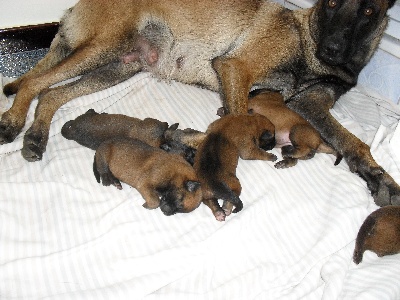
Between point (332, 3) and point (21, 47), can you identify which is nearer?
point (332, 3)

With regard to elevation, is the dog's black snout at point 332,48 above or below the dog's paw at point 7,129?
above

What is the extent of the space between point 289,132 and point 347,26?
0.56 m

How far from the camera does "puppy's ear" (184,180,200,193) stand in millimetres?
1653

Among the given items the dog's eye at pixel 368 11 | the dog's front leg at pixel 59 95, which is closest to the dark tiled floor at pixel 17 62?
the dog's front leg at pixel 59 95

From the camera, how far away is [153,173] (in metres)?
1.71

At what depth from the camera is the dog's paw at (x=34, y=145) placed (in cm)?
202

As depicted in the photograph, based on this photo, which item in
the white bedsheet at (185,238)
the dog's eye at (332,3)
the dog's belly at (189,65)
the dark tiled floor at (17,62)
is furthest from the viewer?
the dark tiled floor at (17,62)

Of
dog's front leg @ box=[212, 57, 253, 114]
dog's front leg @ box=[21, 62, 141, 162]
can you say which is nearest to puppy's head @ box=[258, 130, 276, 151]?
dog's front leg @ box=[212, 57, 253, 114]

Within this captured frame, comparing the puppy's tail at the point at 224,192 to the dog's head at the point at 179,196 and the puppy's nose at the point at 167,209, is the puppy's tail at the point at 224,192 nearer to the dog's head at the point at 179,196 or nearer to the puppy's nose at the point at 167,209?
the dog's head at the point at 179,196

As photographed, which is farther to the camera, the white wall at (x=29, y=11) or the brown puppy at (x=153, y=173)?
the white wall at (x=29, y=11)

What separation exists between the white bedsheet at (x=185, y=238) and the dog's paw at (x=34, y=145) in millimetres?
39

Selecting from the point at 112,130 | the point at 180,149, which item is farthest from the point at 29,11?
the point at 180,149

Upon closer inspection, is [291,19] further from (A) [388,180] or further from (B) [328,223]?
Answer: (B) [328,223]

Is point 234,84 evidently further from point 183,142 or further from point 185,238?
point 185,238
